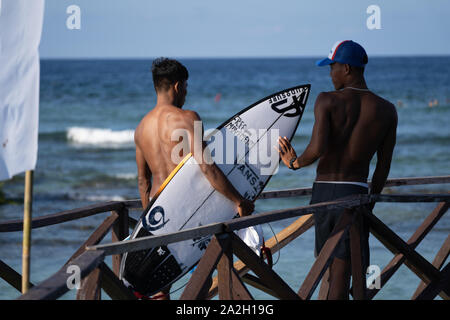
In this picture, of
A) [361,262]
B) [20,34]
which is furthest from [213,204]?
[20,34]

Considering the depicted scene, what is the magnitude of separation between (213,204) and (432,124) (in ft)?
81.6

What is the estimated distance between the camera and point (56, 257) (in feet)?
34.0

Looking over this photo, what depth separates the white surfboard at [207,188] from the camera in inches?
150

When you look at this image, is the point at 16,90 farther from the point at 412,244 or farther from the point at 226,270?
the point at 412,244

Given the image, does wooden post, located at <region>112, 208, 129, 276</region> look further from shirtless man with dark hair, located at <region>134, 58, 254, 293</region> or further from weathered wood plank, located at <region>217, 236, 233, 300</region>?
weathered wood plank, located at <region>217, 236, 233, 300</region>

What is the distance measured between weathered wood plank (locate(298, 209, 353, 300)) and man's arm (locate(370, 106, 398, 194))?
309mm

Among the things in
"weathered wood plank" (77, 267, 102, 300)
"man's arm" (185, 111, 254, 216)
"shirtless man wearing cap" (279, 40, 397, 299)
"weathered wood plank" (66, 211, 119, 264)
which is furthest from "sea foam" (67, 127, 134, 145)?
"weathered wood plank" (77, 267, 102, 300)

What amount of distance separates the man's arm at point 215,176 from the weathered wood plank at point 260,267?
0.54 m

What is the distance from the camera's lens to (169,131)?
12.3 feet

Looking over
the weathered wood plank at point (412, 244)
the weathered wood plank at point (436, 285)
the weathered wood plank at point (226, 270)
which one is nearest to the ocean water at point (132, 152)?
the weathered wood plank at point (412, 244)

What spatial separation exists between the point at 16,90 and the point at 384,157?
206 centimetres
